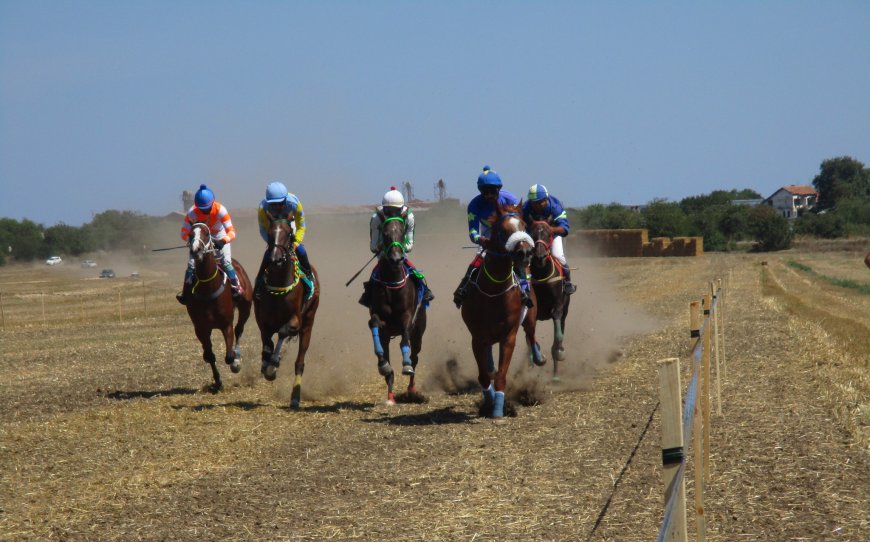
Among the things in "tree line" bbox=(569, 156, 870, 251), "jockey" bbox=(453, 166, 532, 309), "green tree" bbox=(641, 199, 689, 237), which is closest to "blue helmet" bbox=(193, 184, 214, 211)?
"jockey" bbox=(453, 166, 532, 309)

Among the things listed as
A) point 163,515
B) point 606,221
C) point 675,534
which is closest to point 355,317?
point 163,515

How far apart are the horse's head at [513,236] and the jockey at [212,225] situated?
17.2ft

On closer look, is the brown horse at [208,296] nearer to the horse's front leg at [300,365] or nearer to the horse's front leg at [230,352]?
the horse's front leg at [230,352]

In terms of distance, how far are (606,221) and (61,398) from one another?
89118mm

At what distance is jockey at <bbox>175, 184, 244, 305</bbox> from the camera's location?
1554 centimetres

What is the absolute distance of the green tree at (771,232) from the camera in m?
99.4

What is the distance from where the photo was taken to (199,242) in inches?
585

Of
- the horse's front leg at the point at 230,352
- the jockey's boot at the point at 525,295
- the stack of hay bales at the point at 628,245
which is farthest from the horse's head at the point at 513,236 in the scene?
the stack of hay bales at the point at 628,245

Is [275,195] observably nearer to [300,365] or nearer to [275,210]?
[275,210]

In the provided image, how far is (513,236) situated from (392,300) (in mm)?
2873

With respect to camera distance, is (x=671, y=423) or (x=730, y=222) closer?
(x=671, y=423)

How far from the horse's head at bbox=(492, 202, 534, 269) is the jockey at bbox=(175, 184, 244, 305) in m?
5.24

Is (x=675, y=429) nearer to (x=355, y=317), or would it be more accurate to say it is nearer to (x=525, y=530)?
(x=525, y=530)

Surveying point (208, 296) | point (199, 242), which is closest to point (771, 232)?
point (208, 296)
